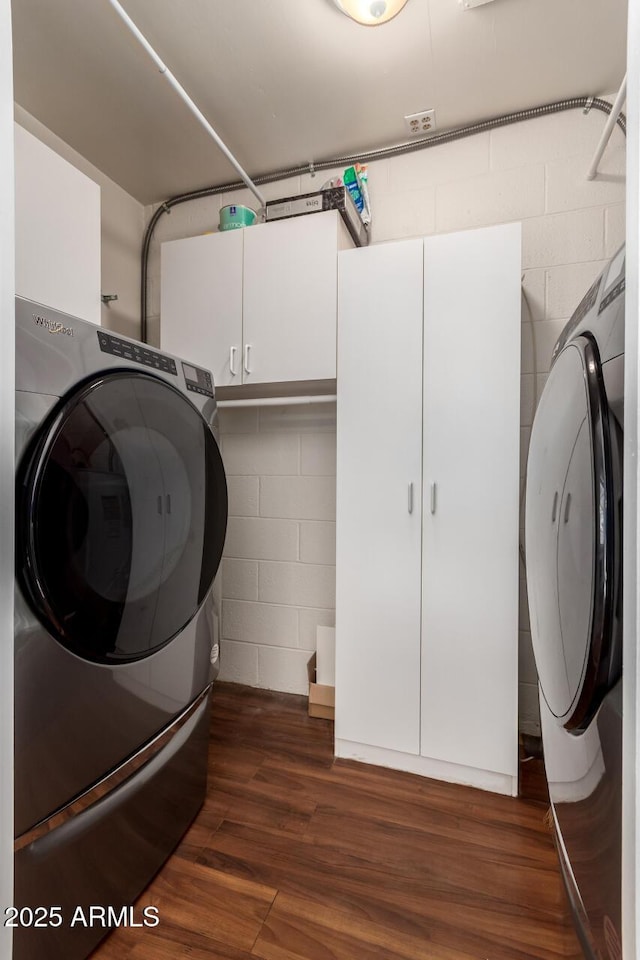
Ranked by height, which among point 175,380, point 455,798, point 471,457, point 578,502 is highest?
point 175,380

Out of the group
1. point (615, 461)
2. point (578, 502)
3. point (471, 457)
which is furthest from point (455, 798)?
point (615, 461)

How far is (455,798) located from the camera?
4.82ft

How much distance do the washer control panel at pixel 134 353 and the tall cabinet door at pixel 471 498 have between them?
0.91 m

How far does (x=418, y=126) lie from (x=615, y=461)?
1.99 metres

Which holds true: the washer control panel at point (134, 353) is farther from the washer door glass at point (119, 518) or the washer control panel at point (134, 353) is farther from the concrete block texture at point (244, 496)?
the concrete block texture at point (244, 496)

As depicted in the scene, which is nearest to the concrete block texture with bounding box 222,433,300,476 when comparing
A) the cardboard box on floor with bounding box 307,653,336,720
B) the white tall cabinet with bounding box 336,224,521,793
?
the white tall cabinet with bounding box 336,224,521,793

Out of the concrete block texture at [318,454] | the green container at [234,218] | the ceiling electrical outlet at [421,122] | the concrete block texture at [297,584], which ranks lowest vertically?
the concrete block texture at [297,584]

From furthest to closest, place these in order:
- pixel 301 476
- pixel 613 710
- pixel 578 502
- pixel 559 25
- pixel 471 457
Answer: pixel 301 476 < pixel 471 457 < pixel 559 25 < pixel 578 502 < pixel 613 710

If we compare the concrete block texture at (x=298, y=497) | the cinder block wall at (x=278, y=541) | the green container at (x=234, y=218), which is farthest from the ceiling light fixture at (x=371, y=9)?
the concrete block texture at (x=298, y=497)

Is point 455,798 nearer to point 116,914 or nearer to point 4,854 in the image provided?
point 116,914

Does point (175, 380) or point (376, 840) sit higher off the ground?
point (175, 380)

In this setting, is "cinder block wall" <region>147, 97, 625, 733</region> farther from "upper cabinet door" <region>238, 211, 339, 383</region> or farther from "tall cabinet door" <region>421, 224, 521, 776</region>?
"upper cabinet door" <region>238, 211, 339, 383</region>

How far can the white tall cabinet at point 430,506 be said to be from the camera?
1518 millimetres

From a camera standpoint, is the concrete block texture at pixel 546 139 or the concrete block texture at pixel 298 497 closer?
the concrete block texture at pixel 546 139
